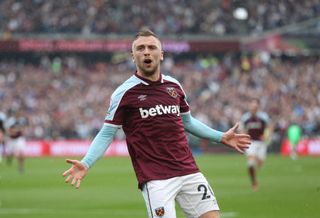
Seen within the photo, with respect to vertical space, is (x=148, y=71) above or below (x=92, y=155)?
above

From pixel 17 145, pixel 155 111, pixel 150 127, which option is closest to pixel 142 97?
pixel 155 111

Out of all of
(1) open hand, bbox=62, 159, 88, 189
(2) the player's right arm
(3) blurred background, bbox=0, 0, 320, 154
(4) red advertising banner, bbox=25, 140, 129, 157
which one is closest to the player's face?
(2) the player's right arm

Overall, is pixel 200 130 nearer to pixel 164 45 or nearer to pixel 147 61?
pixel 147 61

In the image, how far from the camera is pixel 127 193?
23469mm

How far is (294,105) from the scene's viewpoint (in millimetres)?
48031

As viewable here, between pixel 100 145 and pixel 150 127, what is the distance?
1.75 ft

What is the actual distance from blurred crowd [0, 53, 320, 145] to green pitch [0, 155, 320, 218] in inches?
467

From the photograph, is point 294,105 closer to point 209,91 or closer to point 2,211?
point 209,91

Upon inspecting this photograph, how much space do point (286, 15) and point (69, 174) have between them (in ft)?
161

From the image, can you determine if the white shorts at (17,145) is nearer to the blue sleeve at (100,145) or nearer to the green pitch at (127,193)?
the green pitch at (127,193)

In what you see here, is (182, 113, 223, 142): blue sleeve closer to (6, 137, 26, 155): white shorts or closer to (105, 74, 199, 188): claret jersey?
(105, 74, 199, 188): claret jersey

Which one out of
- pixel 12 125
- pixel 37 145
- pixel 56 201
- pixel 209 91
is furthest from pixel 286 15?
pixel 56 201

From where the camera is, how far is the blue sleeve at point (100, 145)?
28.8 feet

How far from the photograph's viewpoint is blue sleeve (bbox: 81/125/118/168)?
28.8 feet
